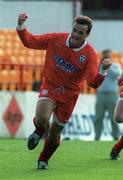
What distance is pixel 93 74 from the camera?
35.4ft

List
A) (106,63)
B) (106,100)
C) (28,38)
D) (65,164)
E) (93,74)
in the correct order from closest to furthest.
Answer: (106,63) → (93,74) → (28,38) → (65,164) → (106,100)

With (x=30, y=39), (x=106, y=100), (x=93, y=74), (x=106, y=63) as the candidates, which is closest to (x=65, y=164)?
(x=93, y=74)

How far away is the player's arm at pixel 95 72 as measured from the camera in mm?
10539

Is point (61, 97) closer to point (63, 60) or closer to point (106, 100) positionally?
point (63, 60)

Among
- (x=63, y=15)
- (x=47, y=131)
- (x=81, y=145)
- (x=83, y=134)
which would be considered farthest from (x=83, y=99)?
(x=47, y=131)

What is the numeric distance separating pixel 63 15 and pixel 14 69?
28.3 feet

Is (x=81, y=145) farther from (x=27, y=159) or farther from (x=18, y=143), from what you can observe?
(x=27, y=159)

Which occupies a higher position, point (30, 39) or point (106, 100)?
point (30, 39)

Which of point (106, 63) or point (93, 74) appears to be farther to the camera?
point (93, 74)

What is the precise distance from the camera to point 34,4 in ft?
94.4

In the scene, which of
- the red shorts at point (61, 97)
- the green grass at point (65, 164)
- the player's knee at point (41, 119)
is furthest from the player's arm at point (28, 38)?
the green grass at point (65, 164)

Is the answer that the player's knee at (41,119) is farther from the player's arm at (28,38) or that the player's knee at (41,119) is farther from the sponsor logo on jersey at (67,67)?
the player's arm at (28,38)

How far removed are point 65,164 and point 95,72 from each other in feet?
6.22

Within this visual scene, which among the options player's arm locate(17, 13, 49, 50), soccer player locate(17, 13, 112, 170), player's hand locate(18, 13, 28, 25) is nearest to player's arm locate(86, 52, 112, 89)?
soccer player locate(17, 13, 112, 170)
